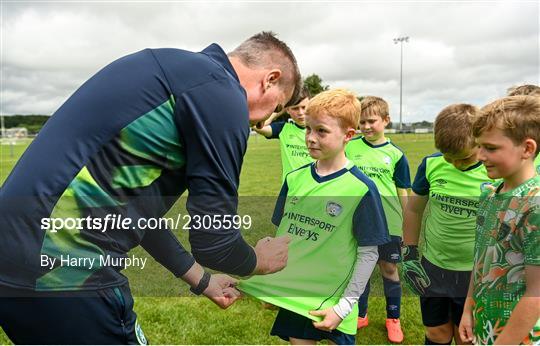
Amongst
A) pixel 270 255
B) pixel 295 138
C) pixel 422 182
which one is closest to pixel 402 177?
pixel 422 182

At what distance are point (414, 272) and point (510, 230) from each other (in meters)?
1.44

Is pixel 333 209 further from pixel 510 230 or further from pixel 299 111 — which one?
pixel 299 111

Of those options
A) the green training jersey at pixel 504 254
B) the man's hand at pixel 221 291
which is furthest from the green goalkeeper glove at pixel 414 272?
the man's hand at pixel 221 291

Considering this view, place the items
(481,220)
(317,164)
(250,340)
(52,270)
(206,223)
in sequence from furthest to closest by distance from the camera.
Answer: (250,340) → (317,164) → (481,220) → (206,223) → (52,270)

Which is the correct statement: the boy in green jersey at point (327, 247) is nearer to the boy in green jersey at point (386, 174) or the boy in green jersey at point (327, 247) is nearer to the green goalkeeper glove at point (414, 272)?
the green goalkeeper glove at point (414, 272)

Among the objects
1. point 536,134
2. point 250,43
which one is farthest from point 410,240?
point 250,43

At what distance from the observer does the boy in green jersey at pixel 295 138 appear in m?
5.25

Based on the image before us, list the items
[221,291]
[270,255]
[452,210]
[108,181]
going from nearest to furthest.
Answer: [108,181] → [270,255] → [221,291] → [452,210]

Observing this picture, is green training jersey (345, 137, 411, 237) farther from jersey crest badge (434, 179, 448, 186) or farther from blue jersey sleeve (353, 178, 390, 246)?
blue jersey sleeve (353, 178, 390, 246)

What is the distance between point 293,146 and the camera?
5363mm

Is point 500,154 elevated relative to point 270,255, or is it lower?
elevated

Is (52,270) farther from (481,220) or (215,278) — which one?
(481,220)

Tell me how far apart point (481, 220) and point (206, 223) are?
153 centimetres

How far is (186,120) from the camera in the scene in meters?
1.71
